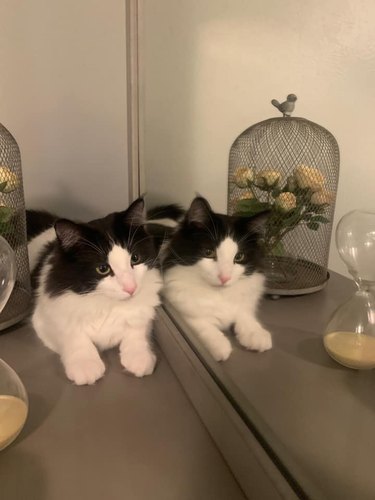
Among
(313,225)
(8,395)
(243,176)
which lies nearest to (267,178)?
(243,176)

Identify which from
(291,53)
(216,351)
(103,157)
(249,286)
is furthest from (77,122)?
(216,351)

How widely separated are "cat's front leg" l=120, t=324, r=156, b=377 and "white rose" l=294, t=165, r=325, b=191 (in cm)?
54

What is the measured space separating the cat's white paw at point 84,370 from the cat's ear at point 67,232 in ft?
0.71

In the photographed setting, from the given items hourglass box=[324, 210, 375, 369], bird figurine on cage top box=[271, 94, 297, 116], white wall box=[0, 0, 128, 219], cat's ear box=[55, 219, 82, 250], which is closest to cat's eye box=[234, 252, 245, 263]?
hourglass box=[324, 210, 375, 369]

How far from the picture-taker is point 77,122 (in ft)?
4.61

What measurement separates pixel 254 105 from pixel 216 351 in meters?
0.80

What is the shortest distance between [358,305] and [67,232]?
55 cm

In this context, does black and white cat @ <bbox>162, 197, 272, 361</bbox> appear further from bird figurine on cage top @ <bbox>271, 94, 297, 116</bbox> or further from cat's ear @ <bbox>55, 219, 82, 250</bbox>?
bird figurine on cage top @ <bbox>271, 94, 297, 116</bbox>

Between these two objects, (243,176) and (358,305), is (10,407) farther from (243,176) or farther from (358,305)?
(243,176)

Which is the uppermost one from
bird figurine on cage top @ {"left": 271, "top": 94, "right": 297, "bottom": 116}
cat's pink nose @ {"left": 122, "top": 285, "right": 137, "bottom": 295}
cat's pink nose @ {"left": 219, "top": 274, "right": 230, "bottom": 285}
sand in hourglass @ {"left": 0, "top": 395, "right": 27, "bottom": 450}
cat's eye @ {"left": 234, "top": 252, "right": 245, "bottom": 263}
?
bird figurine on cage top @ {"left": 271, "top": 94, "right": 297, "bottom": 116}

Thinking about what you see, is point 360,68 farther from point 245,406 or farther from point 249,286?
point 245,406

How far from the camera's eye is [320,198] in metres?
1.12

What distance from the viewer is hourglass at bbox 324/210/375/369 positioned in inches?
28.8

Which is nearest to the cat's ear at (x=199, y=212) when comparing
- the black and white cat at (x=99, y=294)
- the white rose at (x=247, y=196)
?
the black and white cat at (x=99, y=294)
